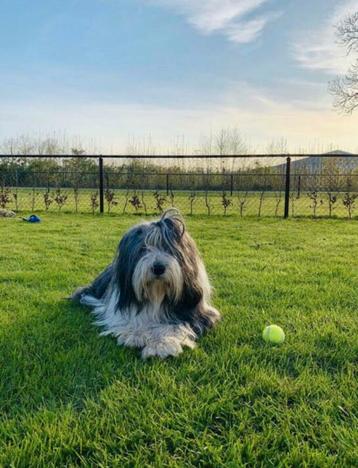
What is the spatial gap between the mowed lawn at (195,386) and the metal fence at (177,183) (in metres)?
8.62

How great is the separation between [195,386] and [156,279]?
0.72 meters

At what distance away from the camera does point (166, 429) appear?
1.77 metres

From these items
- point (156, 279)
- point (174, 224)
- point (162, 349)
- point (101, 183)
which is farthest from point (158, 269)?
point (101, 183)

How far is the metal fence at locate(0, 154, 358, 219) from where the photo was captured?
1269cm

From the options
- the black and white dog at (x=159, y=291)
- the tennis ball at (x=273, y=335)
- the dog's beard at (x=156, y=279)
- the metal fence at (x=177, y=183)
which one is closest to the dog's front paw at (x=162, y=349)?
the black and white dog at (x=159, y=291)

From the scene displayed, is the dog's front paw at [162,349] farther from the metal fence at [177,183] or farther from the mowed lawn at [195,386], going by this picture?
the metal fence at [177,183]

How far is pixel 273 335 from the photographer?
2.73 meters

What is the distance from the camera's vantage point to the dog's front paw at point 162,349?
2473 millimetres

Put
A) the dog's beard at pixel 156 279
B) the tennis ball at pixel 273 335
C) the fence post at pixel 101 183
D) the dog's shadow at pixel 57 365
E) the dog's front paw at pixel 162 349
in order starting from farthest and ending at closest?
the fence post at pixel 101 183, the tennis ball at pixel 273 335, the dog's beard at pixel 156 279, the dog's front paw at pixel 162 349, the dog's shadow at pixel 57 365

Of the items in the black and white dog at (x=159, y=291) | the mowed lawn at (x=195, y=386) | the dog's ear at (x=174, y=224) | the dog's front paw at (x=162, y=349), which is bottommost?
the mowed lawn at (x=195, y=386)

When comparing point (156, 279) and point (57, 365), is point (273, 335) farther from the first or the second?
point (57, 365)

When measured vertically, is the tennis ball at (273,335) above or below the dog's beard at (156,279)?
below

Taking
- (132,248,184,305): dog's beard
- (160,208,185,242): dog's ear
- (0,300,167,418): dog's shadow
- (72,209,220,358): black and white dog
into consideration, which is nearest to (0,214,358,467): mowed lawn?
(0,300,167,418): dog's shadow

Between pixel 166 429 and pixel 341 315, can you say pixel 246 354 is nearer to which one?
pixel 166 429
